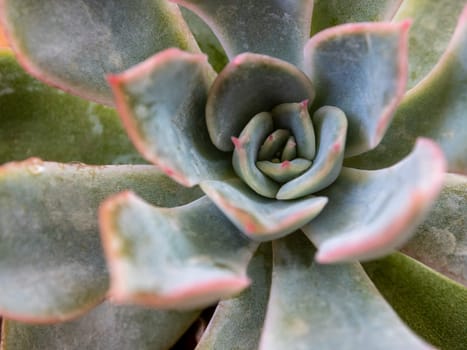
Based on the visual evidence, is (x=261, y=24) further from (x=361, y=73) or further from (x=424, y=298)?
(x=424, y=298)

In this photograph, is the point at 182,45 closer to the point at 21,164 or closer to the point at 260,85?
the point at 260,85

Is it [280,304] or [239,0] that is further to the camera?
[239,0]

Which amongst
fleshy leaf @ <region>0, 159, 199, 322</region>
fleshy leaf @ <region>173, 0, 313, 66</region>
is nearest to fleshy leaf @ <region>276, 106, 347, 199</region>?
fleshy leaf @ <region>173, 0, 313, 66</region>

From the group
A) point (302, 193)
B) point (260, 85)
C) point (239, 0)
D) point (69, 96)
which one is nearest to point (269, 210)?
point (302, 193)

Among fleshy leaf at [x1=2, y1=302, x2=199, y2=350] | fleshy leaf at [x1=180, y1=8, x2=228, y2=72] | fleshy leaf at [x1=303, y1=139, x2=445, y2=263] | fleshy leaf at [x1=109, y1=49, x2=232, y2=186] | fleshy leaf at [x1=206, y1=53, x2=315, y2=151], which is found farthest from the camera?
fleshy leaf at [x1=180, y1=8, x2=228, y2=72]

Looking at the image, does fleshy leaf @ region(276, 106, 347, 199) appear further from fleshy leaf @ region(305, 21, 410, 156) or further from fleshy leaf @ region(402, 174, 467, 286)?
fleshy leaf @ region(402, 174, 467, 286)
